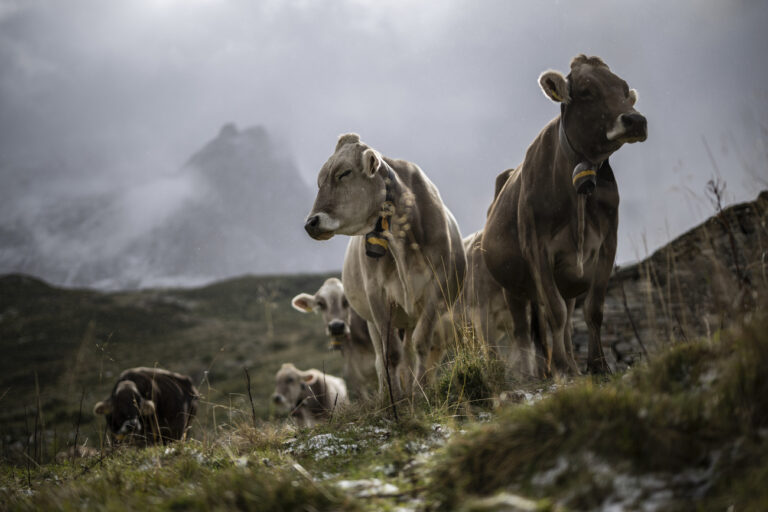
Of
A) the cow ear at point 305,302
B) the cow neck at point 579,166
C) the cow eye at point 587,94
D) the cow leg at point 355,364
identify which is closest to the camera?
the cow neck at point 579,166

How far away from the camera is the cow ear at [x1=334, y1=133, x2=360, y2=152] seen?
6.34 meters

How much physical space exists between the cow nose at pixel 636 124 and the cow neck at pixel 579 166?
0.45 meters

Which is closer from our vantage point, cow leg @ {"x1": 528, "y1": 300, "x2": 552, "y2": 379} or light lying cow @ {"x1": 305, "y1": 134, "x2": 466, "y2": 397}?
light lying cow @ {"x1": 305, "y1": 134, "x2": 466, "y2": 397}

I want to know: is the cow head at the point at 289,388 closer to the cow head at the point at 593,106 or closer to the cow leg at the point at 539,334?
the cow leg at the point at 539,334

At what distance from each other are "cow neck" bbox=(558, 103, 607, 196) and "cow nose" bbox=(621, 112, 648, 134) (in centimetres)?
45

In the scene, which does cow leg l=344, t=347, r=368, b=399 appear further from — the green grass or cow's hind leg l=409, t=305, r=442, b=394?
the green grass

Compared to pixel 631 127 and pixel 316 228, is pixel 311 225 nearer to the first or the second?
pixel 316 228

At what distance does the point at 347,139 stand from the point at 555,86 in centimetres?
254

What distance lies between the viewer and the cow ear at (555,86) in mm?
4934

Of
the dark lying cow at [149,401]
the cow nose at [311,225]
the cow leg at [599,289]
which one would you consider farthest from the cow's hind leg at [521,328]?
the dark lying cow at [149,401]

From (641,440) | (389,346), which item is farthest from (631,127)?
(389,346)

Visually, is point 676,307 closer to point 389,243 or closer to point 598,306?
point 598,306

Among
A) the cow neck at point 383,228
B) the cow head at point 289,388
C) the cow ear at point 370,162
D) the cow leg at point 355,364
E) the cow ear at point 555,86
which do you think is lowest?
the cow head at point 289,388

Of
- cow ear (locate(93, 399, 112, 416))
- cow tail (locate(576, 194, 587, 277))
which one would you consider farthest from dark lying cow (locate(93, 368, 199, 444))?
cow tail (locate(576, 194, 587, 277))
